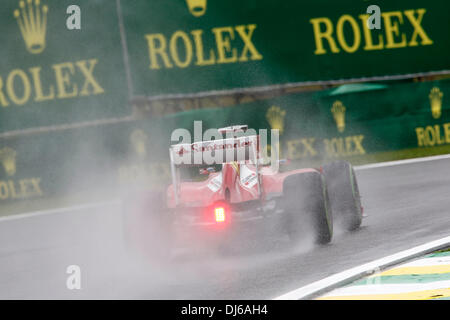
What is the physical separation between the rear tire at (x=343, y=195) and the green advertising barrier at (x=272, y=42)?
8.67 m

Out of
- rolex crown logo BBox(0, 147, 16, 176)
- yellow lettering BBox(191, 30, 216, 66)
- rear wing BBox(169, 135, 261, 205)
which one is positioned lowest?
rear wing BBox(169, 135, 261, 205)

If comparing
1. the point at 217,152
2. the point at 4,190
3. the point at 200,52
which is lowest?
the point at 217,152

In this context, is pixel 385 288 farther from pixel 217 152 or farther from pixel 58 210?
pixel 58 210

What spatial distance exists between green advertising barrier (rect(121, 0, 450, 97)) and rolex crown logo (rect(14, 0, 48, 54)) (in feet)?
5.50

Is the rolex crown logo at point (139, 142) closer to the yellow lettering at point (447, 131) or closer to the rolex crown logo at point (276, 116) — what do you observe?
the rolex crown logo at point (276, 116)

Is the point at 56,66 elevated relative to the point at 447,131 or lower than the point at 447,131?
elevated

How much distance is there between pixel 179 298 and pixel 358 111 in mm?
10325

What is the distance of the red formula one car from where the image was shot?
736 cm

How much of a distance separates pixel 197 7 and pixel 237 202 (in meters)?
9.90

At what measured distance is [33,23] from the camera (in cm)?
1552

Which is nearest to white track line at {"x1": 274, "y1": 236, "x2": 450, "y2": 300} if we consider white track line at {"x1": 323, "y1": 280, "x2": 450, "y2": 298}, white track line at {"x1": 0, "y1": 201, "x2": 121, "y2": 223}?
white track line at {"x1": 323, "y1": 280, "x2": 450, "y2": 298}

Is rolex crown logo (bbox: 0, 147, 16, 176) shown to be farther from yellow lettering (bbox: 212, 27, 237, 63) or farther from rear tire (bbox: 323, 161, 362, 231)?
rear tire (bbox: 323, 161, 362, 231)

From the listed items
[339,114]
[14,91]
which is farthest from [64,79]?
[339,114]

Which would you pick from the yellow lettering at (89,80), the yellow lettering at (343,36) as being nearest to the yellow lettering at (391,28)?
the yellow lettering at (343,36)
